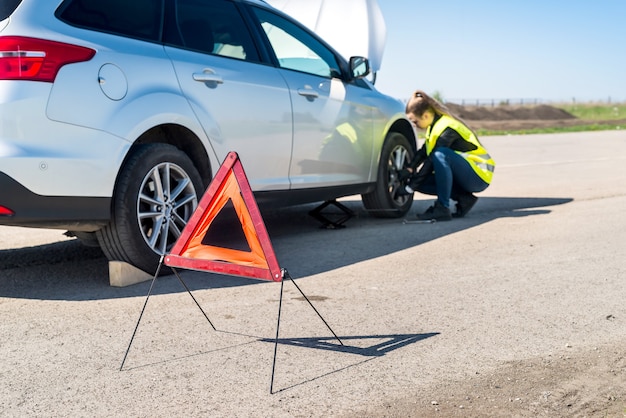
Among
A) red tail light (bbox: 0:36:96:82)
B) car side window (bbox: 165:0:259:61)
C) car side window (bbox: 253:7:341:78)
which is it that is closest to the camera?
red tail light (bbox: 0:36:96:82)

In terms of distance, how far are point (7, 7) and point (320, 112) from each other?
2957 millimetres

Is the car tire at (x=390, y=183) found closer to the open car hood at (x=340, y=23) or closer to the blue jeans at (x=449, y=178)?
the blue jeans at (x=449, y=178)

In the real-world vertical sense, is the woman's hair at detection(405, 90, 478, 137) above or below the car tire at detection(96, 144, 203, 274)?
above

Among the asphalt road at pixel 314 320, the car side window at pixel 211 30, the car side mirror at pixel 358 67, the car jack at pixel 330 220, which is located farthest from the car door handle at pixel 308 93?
the car jack at pixel 330 220

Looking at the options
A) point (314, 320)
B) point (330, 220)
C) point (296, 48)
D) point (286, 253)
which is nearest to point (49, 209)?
point (314, 320)

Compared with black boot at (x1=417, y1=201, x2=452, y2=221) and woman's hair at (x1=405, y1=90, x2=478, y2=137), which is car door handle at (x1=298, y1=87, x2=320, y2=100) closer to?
woman's hair at (x1=405, y1=90, x2=478, y2=137)

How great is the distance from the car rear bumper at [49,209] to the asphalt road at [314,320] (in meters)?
0.50

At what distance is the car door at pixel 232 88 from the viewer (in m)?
6.03

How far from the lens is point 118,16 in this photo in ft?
18.6

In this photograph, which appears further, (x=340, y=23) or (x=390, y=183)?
(x=340, y=23)

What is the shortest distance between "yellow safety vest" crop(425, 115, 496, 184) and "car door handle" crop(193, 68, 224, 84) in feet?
10.8

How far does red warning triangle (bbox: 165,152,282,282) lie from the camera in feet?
12.9

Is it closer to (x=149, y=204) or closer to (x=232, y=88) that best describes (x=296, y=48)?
(x=232, y=88)

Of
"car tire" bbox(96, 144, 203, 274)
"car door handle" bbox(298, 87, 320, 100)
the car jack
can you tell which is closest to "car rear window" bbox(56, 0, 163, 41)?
"car tire" bbox(96, 144, 203, 274)
